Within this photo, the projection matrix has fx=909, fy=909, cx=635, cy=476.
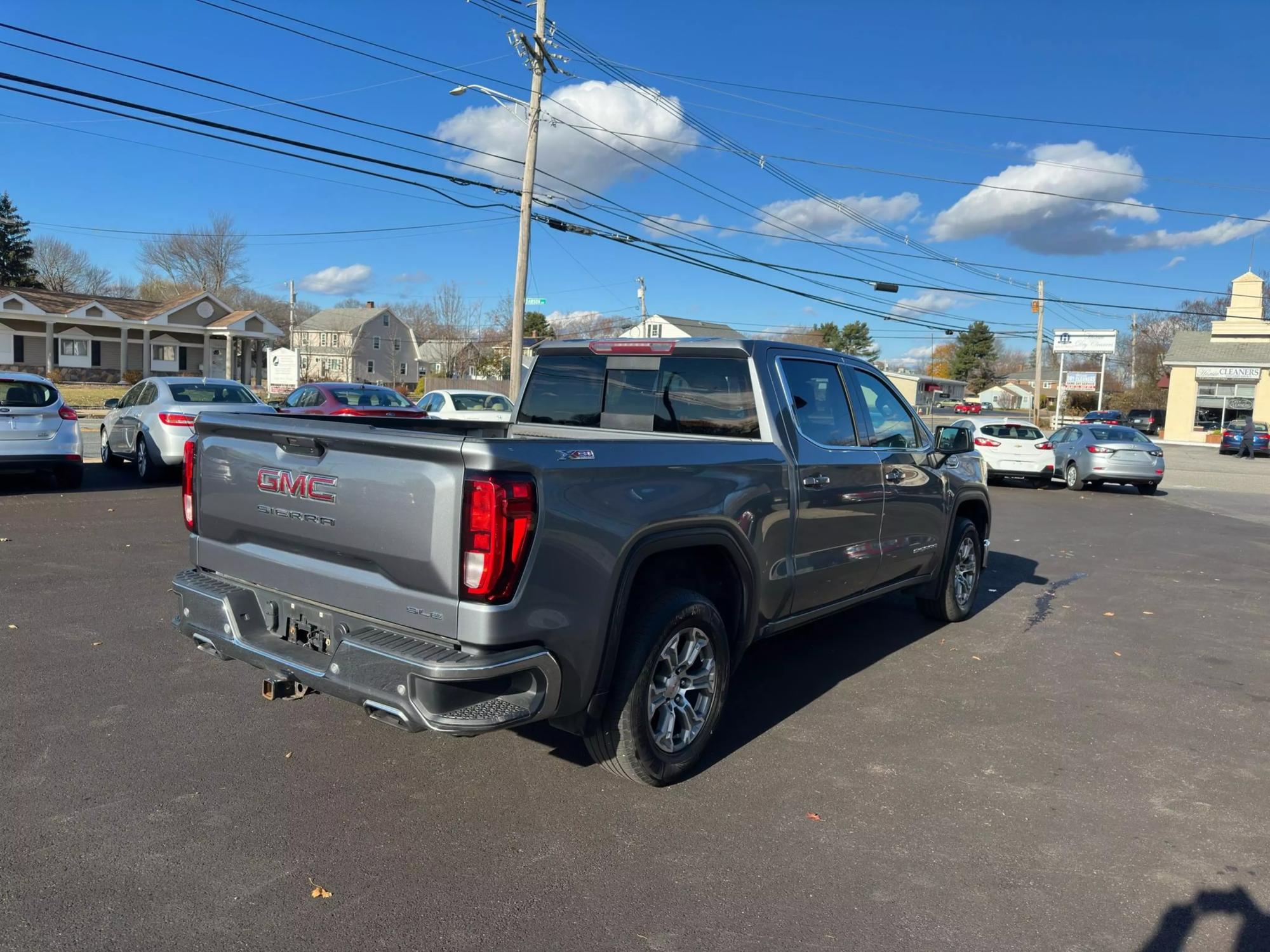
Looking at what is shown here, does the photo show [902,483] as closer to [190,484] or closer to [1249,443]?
[190,484]

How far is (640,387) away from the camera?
16.4 feet

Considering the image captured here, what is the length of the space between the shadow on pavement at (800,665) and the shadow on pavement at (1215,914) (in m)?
1.86

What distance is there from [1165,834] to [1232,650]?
3618 mm

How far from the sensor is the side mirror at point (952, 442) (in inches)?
246

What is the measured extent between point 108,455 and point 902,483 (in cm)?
1411

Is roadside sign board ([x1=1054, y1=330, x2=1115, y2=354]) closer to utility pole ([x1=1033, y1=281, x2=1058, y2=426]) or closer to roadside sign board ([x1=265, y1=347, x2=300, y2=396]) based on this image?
utility pole ([x1=1033, y1=281, x2=1058, y2=426])

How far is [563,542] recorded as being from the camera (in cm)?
324

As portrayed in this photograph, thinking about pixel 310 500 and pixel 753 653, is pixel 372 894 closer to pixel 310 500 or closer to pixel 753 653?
pixel 310 500

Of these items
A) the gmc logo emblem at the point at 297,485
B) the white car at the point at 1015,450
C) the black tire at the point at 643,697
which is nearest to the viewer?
the gmc logo emblem at the point at 297,485

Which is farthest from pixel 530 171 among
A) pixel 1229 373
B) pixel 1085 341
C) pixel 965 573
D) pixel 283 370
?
pixel 1085 341

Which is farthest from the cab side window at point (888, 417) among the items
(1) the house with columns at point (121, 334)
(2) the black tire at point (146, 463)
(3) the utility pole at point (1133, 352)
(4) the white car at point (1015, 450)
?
(3) the utility pole at point (1133, 352)

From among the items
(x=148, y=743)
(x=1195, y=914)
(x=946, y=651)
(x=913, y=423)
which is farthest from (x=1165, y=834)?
(x=148, y=743)

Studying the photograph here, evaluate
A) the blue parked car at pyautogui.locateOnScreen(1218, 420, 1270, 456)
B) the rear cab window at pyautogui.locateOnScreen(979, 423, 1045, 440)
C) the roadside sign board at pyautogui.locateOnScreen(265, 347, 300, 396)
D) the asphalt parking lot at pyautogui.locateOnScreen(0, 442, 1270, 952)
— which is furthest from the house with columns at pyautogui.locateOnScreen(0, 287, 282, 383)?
the blue parked car at pyautogui.locateOnScreen(1218, 420, 1270, 456)

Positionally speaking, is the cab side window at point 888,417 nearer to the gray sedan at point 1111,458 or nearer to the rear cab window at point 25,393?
the rear cab window at point 25,393
